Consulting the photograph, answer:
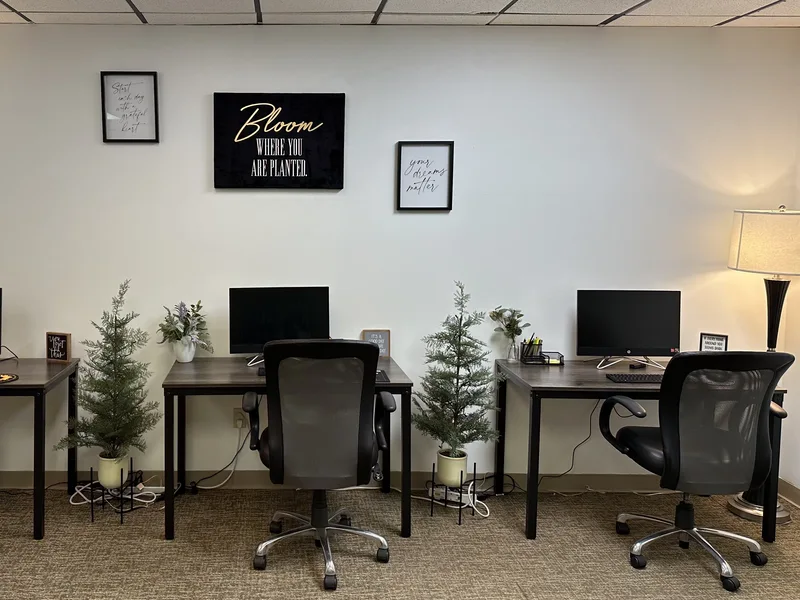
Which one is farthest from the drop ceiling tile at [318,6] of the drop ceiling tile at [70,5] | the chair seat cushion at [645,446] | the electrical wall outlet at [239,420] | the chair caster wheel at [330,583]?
the chair caster wheel at [330,583]

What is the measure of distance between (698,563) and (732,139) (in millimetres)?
2275

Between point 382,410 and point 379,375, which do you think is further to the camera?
Answer: point 379,375

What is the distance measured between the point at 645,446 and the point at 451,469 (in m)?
1.03

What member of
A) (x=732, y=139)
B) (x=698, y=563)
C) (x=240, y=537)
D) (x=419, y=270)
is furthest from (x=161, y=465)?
(x=732, y=139)

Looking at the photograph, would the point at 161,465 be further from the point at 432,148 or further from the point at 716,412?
the point at 716,412

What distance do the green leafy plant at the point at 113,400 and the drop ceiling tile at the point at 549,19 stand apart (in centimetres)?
246

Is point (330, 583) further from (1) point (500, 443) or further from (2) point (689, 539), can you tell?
(2) point (689, 539)

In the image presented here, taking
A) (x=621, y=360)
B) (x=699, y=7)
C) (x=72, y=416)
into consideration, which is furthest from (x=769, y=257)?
(x=72, y=416)

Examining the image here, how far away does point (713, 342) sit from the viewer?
12.6 ft

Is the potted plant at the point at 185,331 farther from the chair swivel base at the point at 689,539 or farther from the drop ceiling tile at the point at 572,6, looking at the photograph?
the chair swivel base at the point at 689,539

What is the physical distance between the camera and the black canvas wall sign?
3781 millimetres

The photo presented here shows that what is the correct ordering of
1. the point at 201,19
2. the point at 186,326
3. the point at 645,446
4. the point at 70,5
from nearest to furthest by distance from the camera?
the point at 645,446
the point at 70,5
the point at 201,19
the point at 186,326

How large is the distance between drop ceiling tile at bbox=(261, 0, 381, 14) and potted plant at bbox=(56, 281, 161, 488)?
1646 millimetres

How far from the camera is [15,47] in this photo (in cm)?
368
